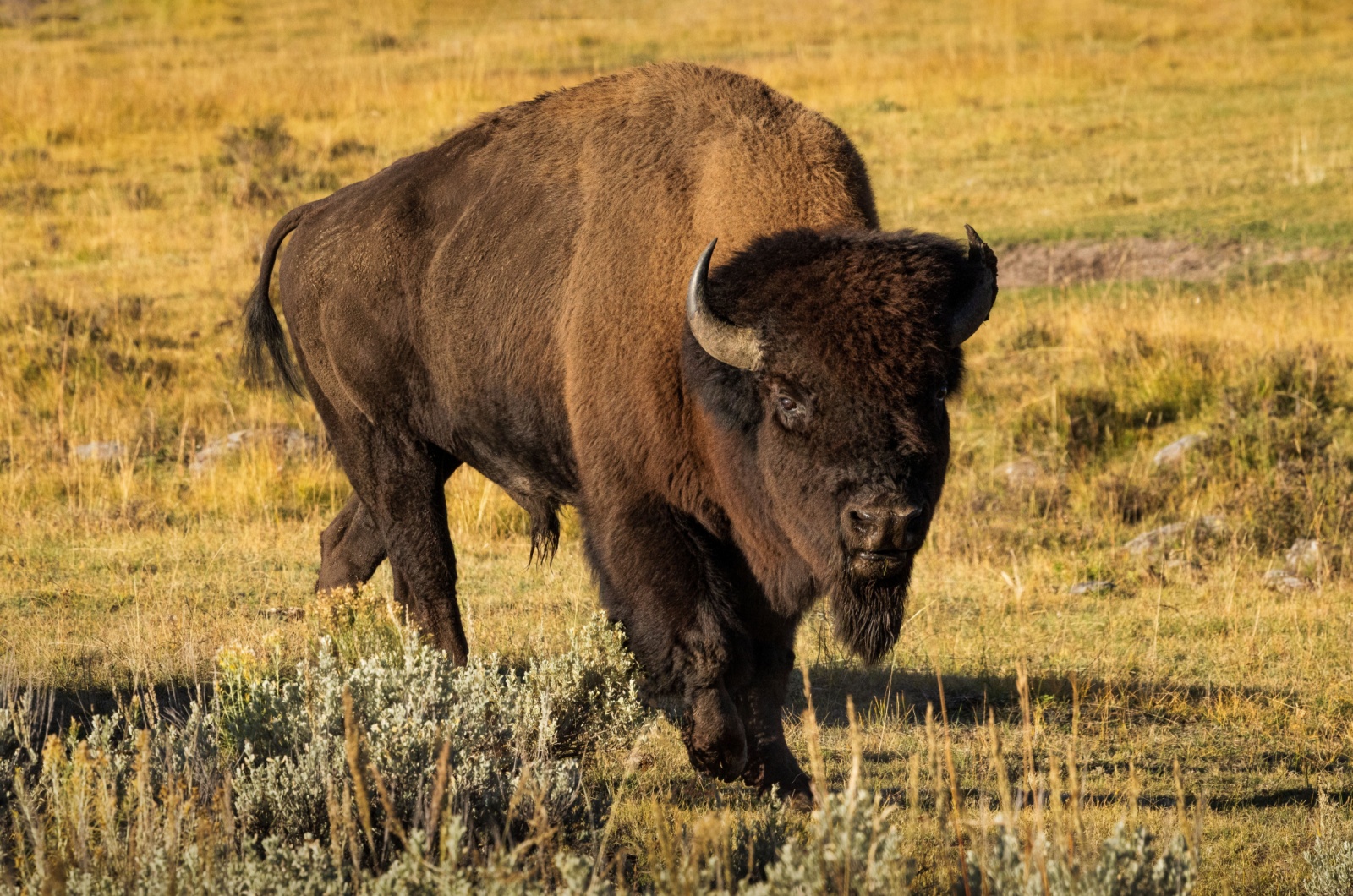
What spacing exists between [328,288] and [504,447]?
3.87 feet

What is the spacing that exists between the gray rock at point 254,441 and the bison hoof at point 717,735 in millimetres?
6100

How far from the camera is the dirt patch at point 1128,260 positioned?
14.0 meters

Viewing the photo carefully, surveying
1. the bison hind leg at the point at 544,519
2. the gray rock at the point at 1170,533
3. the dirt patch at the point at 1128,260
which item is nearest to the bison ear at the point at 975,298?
Answer: the bison hind leg at the point at 544,519

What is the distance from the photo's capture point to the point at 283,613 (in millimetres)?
6926

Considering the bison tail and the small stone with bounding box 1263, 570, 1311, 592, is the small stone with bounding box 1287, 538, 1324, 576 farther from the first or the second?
the bison tail

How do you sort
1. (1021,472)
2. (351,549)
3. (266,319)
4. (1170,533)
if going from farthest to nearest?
(1021,472)
(1170,533)
(266,319)
(351,549)

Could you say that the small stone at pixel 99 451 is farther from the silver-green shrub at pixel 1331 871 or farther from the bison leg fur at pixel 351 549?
the silver-green shrub at pixel 1331 871

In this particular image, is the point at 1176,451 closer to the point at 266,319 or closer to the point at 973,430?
the point at 973,430

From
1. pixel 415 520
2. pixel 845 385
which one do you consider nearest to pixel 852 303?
pixel 845 385

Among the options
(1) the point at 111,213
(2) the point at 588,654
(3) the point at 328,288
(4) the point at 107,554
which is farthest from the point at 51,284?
(2) the point at 588,654

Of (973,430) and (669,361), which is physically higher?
(669,361)

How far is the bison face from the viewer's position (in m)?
3.96

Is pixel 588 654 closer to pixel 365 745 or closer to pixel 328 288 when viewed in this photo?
pixel 365 745

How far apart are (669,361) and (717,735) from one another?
1209 millimetres
